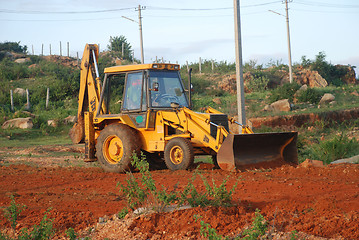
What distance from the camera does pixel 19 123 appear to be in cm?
2542

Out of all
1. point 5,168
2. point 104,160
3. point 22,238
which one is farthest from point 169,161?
point 22,238

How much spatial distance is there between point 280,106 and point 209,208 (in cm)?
2221

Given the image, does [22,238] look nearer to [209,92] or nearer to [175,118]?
[175,118]

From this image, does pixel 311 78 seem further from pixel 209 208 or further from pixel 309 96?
pixel 209 208

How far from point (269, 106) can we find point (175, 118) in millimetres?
17730

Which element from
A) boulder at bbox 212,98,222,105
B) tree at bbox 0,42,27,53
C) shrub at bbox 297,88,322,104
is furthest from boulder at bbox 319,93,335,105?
tree at bbox 0,42,27,53

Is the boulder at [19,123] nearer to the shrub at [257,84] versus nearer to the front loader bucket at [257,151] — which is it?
the front loader bucket at [257,151]

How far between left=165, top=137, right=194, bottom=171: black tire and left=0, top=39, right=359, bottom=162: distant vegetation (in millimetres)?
9958

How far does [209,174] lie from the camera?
10445 millimetres

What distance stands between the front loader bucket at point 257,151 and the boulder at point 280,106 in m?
15.7

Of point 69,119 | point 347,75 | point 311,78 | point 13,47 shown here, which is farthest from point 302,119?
point 13,47

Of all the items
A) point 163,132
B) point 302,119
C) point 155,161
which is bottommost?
point 155,161

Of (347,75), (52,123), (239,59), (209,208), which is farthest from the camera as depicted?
(347,75)

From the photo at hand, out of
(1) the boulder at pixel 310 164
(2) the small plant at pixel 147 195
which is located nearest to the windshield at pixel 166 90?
(1) the boulder at pixel 310 164
